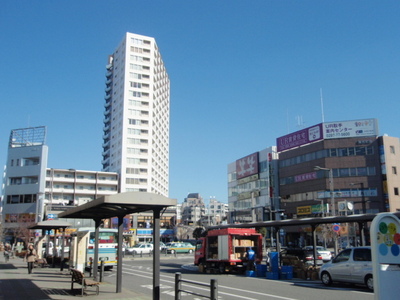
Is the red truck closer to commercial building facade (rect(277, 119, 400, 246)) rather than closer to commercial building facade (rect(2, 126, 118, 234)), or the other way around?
commercial building facade (rect(277, 119, 400, 246))

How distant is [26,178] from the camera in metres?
72.5

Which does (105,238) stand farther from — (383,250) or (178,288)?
(383,250)

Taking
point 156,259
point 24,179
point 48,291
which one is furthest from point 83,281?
point 24,179

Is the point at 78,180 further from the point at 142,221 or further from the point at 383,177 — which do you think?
the point at 383,177

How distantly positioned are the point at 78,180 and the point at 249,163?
129ft

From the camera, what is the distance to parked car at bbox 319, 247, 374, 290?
54.0 feet

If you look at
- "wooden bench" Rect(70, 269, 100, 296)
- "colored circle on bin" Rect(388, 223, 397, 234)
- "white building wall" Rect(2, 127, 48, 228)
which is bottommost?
"wooden bench" Rect(70, 269, 100, 296)

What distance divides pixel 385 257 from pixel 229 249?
17030 millimetres

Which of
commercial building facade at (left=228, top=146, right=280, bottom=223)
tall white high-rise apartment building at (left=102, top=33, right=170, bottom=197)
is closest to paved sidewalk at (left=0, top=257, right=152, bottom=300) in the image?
commercial building facade at (left=228, top=146, right=280, bottom=223)

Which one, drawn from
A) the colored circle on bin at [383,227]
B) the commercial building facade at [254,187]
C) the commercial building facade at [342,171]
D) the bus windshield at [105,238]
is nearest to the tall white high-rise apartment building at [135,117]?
the commercial building facade at [254,187]

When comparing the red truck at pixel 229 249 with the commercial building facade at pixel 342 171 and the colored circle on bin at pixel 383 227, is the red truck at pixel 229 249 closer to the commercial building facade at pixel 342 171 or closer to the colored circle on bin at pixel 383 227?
the colored circle on bin at pixel 383 227

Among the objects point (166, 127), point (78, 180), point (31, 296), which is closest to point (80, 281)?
point (31, 296)

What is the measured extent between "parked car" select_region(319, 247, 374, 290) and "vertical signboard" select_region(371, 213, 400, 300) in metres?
8.87

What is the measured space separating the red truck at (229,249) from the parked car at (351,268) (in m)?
6.95
